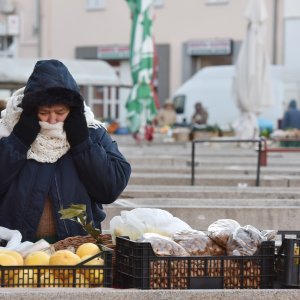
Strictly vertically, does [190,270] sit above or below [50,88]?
below

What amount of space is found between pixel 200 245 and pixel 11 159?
49.3 inches

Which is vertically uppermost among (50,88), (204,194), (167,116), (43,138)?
(50,88)

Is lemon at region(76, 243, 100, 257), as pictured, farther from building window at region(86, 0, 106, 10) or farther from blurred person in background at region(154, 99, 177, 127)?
building window at region(86, 0, 106, 10)

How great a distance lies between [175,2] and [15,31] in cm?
662

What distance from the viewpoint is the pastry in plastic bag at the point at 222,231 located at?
598cm

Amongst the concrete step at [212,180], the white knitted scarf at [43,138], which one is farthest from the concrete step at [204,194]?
the white knitted scarf at [43,138]

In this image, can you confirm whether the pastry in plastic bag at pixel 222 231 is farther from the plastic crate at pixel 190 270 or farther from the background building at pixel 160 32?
the background building at pixel 160 32

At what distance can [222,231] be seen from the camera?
6035mm

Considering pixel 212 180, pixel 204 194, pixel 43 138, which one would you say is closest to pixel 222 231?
pixel 43 138

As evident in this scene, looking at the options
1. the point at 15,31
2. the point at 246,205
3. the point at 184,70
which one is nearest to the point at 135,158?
the point at 246,205

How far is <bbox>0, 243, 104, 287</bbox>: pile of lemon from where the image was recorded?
→ 18.6 feet

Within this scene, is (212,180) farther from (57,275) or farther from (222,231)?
(57,275)

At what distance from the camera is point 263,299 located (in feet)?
18.3

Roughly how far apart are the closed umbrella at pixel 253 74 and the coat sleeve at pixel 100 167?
2174 centimetres
